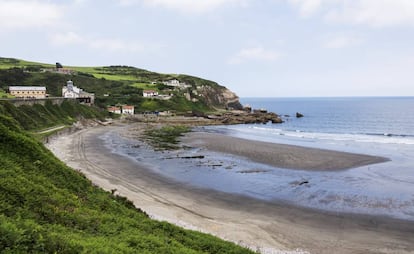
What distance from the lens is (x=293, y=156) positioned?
47.1 m

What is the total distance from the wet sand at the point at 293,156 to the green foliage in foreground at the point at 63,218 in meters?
27.3

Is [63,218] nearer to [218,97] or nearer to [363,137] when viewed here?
[363,137]

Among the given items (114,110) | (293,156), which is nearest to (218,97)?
(114,110)

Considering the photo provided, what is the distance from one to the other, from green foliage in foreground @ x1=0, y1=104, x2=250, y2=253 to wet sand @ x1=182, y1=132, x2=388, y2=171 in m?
27.3

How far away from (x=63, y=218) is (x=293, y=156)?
3823 cm

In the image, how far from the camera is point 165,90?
497 feet

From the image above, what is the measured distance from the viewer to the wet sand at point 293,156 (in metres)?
41.6

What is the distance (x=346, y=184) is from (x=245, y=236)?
1689 centimetres

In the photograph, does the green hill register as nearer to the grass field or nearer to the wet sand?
the grass field

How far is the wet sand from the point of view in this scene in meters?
41.6

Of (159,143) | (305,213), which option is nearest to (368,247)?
(305,213)

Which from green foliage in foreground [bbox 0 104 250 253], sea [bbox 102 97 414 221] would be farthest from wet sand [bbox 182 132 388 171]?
green foliage in foreground [bbox 0 104 250 253]

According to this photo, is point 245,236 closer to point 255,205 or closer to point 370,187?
point 255,205

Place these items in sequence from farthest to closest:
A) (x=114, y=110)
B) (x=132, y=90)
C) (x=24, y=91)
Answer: (x=132, y=90) → (x=114, y=110) → (x=24, y=91)
